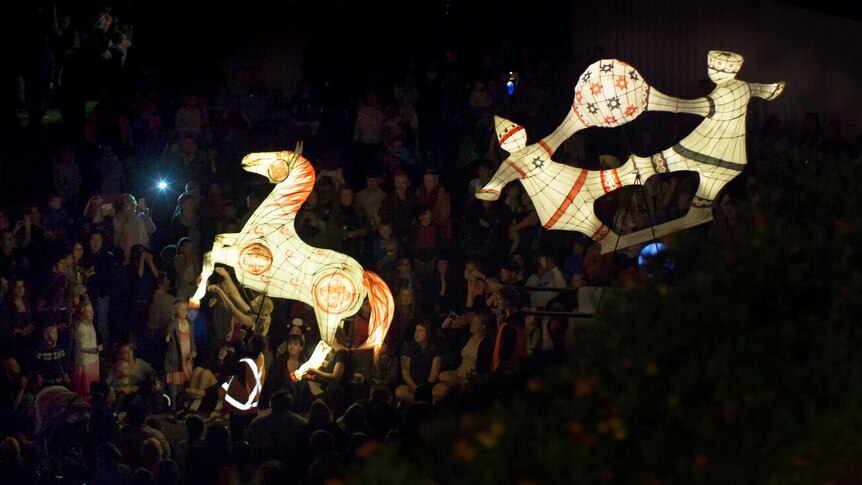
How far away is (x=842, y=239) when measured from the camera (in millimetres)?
3707

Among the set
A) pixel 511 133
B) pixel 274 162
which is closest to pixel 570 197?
pixel 511 133

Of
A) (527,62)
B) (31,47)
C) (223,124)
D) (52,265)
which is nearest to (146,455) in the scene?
(52,265)

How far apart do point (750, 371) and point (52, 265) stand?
8776mm

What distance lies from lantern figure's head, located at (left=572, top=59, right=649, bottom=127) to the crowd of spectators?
0.31m

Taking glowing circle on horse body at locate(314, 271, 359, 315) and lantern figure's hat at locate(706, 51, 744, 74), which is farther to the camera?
glowing circle on horse body at locate(314, 271, 359, 315)

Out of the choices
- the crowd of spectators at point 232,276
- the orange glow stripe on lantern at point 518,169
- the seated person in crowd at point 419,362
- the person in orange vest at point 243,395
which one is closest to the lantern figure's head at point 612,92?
the crowd of spectators at point 232,276

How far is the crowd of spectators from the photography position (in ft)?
26.2

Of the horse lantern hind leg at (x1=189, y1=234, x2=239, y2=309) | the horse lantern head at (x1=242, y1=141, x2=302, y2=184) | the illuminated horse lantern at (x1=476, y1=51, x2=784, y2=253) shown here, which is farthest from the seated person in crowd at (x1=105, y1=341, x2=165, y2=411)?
the illuminated horse lantern at (x1=476, y1=51, x2=784, y2=253)

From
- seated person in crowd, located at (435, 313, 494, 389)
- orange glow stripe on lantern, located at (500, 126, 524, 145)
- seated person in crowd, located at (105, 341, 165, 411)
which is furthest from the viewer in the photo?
seated person in crowd, located at (105, 341, 165, 411)

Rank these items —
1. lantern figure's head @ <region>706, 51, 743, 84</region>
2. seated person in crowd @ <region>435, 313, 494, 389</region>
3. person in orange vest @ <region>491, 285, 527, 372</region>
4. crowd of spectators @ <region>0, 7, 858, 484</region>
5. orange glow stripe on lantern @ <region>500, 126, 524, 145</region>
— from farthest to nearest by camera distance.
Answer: orange glow stripe on lantern @ <region>500, 126, 524, 145</region> < seated person in crowd @ <region>435, 313, 494, 389</region> < lantern figure's head @ <region>706, 51, 743, 84</region> < person in orange vest @ <region>491, 285, 527, 372</region> < crowd of spectators @ <region>0, 7, 858, 484</region>

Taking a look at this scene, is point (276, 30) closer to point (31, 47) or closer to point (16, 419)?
point (31, 47)

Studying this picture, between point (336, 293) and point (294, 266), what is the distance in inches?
15.8

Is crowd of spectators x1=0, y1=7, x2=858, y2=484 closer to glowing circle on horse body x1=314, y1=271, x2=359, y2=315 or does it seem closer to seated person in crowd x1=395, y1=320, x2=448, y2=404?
seated person in crowd x1=395, y1=320, x2=448, y2=404

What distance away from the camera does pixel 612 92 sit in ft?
26.4
